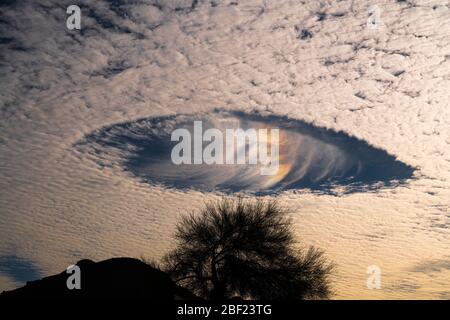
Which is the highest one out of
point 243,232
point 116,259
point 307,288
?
point 243,232

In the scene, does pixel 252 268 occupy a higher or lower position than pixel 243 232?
lower

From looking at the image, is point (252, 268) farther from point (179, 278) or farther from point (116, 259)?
point (116, 259)
